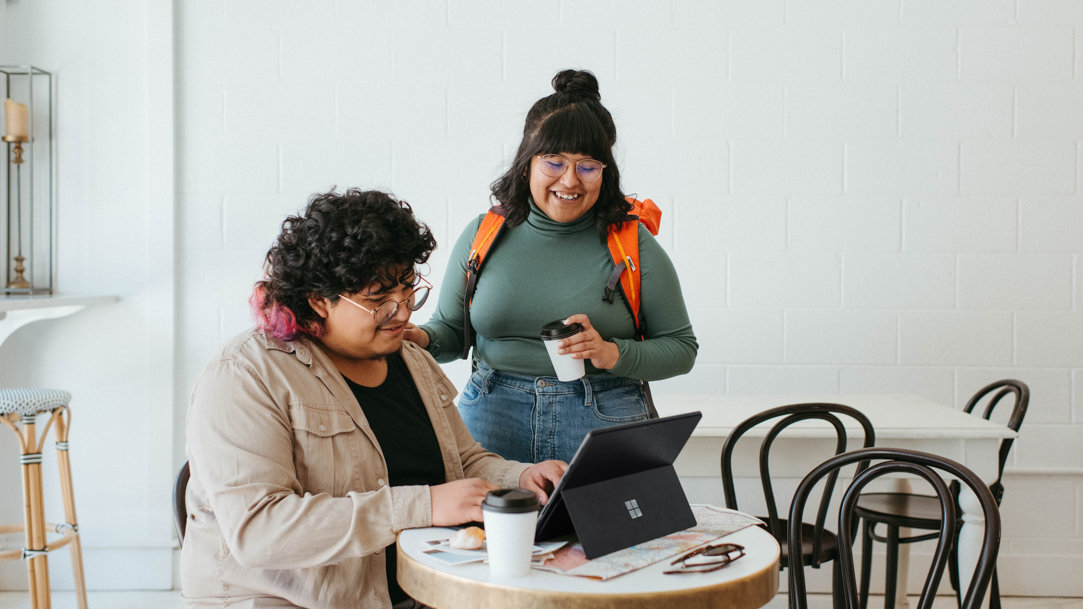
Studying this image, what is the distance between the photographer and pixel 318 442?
1398mm

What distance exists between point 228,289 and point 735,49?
204 cm

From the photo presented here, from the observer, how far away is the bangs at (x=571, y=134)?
6.29ft

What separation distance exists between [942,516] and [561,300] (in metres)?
0.86

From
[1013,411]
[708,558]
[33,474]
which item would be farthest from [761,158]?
[33,474]

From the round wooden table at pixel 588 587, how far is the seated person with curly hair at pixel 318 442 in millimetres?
136

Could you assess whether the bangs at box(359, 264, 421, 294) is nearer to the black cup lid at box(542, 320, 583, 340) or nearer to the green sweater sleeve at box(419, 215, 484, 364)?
A: the black cup lid at box(542, 320, 583, 340)

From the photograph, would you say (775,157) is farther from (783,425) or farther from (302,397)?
(302,397)

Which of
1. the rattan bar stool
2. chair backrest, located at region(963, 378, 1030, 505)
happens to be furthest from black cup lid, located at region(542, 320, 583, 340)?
the rattan bar stool

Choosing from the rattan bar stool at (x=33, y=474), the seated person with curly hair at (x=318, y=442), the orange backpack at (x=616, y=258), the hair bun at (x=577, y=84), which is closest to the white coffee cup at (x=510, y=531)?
the seated person with curly hair at (x=318, y=442)

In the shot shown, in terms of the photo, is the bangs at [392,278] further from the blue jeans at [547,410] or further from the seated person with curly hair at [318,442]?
the blue jeans at [547,410]

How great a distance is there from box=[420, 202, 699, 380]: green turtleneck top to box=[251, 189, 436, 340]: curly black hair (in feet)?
1.68

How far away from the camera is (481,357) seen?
207 centimetres

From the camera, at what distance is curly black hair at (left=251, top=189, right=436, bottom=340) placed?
4.68 ft

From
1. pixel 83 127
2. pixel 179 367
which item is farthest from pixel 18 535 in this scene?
pixel 83 127
